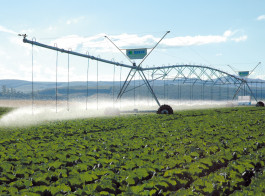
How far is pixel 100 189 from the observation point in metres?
6.80

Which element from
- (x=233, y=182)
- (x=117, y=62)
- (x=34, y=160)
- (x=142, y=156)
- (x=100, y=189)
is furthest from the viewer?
(x=117, y=62)

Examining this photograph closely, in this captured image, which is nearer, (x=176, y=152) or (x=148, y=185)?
(x=148, y=185)

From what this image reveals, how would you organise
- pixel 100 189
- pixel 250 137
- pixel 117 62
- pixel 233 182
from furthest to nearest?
pixel 117 62
pixel 250 137
pixel 233 182
pixel 100 189

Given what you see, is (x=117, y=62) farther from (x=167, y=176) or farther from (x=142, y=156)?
(x=167, y=176)

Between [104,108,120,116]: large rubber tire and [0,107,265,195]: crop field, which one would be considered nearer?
[0,107,265,195]: crop field

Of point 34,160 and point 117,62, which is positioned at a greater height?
point 117,62

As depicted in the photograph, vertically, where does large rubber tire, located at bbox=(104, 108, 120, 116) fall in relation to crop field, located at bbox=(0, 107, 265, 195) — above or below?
above

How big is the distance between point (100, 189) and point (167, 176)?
1994mm

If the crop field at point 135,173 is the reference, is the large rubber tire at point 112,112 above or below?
above

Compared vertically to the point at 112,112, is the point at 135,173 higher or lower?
lower

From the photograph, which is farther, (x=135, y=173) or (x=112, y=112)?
(x=112, y=112)

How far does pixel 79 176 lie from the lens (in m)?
7.63

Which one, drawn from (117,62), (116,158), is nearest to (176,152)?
(116,158)

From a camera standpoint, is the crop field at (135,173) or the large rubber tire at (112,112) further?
the large rubber tire at (112,112)
